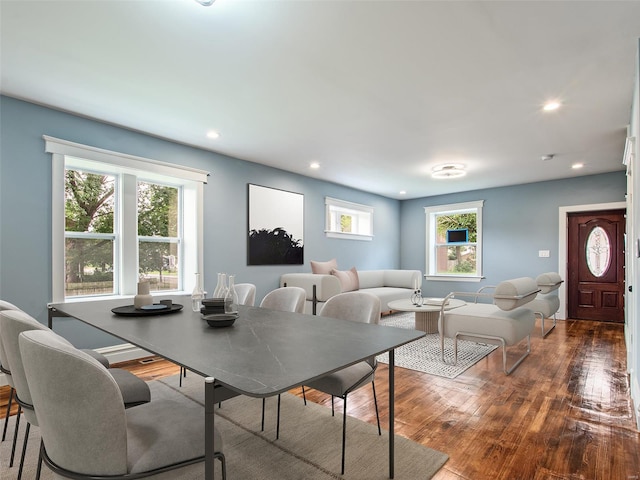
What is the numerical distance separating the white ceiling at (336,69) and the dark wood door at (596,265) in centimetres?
207

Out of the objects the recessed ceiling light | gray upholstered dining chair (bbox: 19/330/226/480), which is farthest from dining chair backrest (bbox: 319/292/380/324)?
the recessed ceiling light

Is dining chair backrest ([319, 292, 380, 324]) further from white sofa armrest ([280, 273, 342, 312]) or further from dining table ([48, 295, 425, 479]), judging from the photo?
white sofa armrest ([280, 273, 342, 312])

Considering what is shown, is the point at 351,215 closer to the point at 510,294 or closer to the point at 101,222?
the point at 510,294

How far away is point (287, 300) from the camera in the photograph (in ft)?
8.78

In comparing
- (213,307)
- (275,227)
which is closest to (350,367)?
(213,307)

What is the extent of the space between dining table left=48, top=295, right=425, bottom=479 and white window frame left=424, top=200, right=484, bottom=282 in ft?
19.8

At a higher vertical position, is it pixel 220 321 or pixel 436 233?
pixel 436 233

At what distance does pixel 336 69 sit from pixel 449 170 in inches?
128

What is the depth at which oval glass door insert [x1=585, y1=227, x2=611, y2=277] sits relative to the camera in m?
5.77

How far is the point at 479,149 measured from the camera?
14.4ft

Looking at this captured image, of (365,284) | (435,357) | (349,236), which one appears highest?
(349,236)

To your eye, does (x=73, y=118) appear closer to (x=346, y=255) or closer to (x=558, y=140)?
(x=346, y=255)

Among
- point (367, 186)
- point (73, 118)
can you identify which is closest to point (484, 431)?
point (73, 118)

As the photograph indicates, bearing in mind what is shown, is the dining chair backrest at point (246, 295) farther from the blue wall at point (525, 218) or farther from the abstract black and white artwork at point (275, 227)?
the blue wall at point (525, 218)
